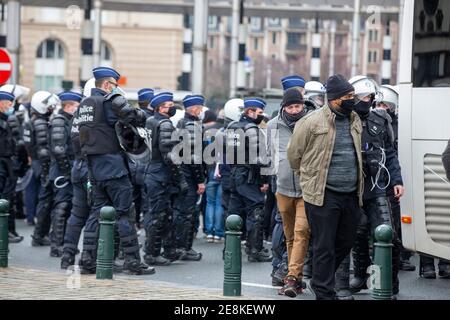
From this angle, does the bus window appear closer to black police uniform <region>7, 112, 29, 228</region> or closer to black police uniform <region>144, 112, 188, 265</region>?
black police uniform <region>144, 112, 188, 265</region>

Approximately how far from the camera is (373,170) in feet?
39.2

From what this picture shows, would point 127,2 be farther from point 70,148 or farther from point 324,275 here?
point 324,275

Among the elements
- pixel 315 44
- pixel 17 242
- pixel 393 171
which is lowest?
pixel 17 242

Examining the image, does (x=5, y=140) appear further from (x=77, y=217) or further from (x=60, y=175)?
(x=77, y=217)

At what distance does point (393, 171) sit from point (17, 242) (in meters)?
7.49

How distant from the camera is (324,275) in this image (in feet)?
36.1

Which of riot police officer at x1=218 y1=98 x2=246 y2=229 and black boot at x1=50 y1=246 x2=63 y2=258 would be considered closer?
black boot at x1=50 y1=246 x2=63 y2=258

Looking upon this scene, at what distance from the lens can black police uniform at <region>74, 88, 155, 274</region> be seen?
13195 mm

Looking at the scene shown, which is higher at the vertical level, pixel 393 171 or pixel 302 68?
pixel 302 68

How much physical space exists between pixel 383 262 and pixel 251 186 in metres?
5.48

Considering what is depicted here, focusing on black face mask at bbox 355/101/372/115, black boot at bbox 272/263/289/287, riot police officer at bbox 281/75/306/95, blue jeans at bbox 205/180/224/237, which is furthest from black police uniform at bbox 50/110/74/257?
black face mask at bbox 355/101/372/115

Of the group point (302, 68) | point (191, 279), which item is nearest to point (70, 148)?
point (191, 279)

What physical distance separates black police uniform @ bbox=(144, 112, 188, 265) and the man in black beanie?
4152 millimetres

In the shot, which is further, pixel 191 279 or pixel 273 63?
pixel 273 63
